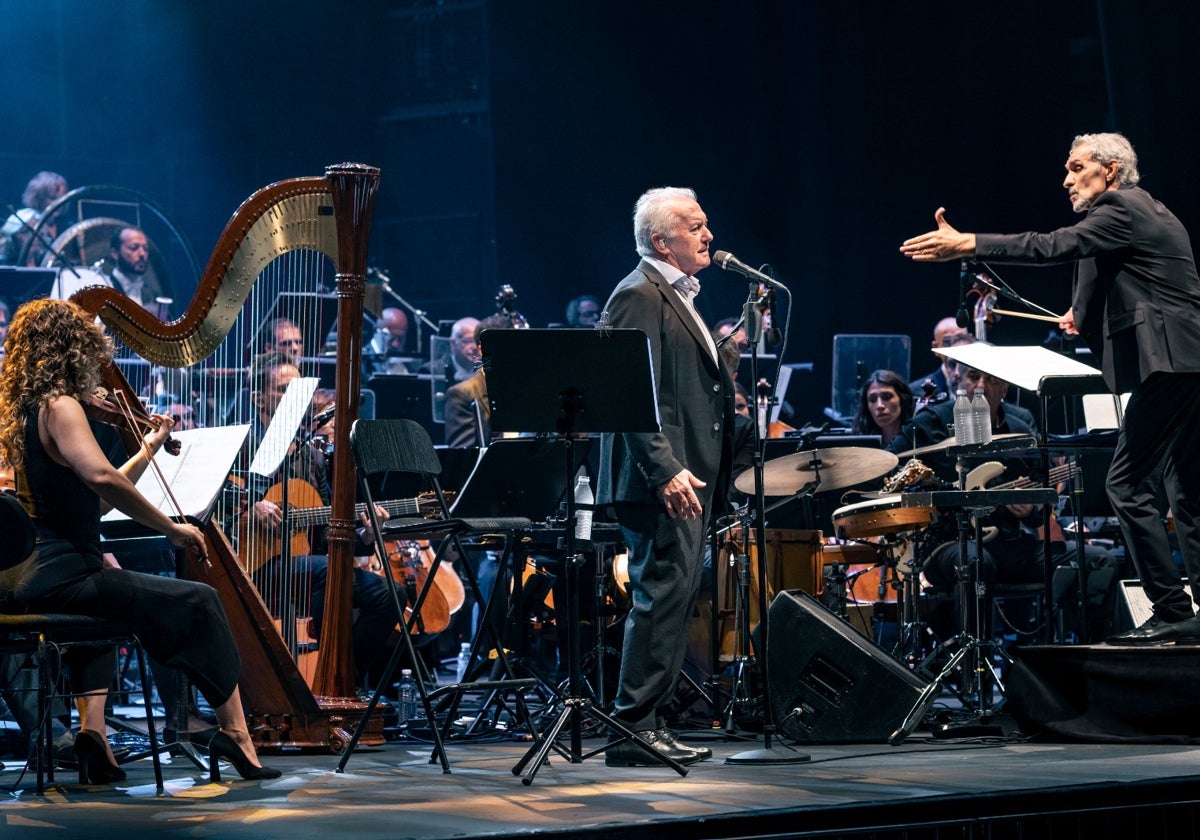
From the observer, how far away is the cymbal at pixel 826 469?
648 cm

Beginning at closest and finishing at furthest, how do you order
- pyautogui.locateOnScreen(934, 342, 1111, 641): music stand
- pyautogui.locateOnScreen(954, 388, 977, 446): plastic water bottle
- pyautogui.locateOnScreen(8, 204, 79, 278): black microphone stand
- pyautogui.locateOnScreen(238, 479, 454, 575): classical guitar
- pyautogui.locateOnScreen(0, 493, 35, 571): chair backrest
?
pyautogui.locateOnScreen(0, 493, 35, 571): chair backrest
pyautogui.locateOnScreen(934, 342, 1111, 641): music stand
pyautogui.locateOnScreen(238, 479, 454, 575): classical guitar
pyautogui.locateOnScreen(954, 388, 977, 446): plastic water bottle
pyautogui.locateOnScreen(8, 204, 79, 278): black microphone stand

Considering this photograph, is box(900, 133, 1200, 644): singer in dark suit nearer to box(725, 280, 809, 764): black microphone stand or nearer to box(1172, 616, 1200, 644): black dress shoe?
box(1172, 616, 1200, 644): black dress shoe

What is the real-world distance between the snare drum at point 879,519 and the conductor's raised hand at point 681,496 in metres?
1.77

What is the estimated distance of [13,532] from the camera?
4227 mm

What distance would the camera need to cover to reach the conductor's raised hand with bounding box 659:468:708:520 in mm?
4545

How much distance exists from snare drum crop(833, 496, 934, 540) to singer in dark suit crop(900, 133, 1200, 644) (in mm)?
1107

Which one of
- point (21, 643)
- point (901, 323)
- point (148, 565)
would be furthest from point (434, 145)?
point (21, 643)

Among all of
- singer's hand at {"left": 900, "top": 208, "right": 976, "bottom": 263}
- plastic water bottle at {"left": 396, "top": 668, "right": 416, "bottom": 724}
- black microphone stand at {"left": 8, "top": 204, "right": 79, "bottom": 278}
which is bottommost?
plastic water bottle at {"left": 396, "top": 668, "right": 416, "bottom": 724}

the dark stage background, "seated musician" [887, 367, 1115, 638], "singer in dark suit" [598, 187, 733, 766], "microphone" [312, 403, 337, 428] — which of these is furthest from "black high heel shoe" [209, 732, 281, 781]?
the dark stage background

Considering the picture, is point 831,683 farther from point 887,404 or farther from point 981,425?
point 887,404

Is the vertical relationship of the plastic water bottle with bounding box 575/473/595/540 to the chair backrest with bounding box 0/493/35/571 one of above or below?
above

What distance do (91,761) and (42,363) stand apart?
1.27 meters

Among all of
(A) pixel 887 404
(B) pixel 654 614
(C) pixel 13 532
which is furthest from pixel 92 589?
(A) pixel 887 404

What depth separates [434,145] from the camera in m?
14.4
